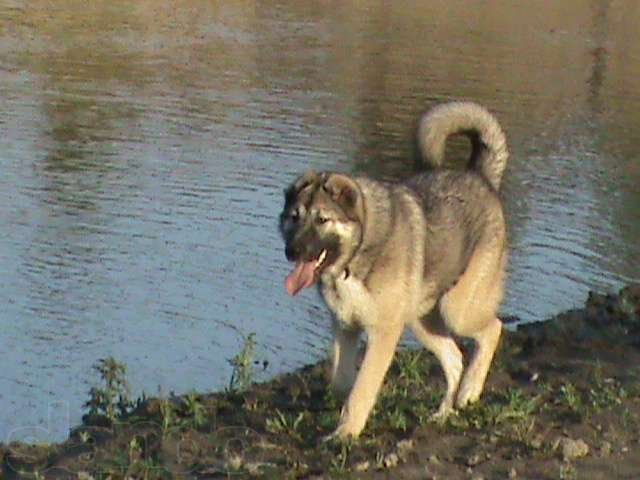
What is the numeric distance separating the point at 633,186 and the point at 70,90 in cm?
922

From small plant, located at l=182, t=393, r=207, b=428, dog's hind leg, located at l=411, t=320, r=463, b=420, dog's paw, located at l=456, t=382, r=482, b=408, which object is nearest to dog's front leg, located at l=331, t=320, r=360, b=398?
dog's hind leg, located at l=411, t=320, r=463, b=420

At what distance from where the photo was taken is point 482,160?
8.24 meters

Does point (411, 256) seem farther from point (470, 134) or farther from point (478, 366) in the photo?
point (470, 134)

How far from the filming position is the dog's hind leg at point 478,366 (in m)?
7.51

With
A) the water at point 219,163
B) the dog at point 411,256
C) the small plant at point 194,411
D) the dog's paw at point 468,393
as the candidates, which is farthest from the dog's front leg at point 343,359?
the water at point 219,163

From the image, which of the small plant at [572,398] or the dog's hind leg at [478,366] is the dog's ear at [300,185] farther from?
the small plant at [572,398]

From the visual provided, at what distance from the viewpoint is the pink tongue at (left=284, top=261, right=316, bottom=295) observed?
6.52m

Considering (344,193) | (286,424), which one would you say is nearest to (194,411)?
(286,424)

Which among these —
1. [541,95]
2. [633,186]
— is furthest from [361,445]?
[541,95]

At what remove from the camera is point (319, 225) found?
660 cm

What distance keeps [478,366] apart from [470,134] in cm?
147

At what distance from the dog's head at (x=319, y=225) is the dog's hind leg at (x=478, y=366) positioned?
4.14 ft

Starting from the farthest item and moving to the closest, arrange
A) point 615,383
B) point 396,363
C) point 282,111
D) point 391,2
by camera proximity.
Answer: point 391,2, point 282,111, point 396,363, point 615,383

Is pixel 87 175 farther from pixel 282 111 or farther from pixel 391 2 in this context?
pixel 391 2
